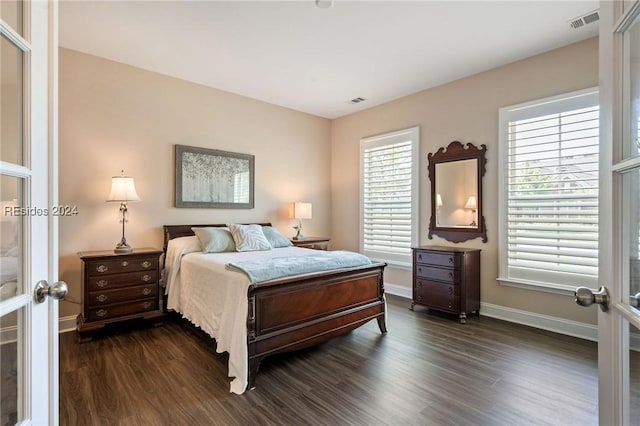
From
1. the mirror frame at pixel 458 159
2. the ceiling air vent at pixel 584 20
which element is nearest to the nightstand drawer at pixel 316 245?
the mirror frame at pixel 458 159

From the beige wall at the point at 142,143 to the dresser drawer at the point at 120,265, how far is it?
0.52 m

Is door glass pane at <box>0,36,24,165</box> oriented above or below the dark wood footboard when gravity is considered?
above

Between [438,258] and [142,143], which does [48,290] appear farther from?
[438,258]

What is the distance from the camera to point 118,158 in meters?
3.65

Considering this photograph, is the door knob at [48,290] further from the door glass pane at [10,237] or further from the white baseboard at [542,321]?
the white baseboard at [542,321]

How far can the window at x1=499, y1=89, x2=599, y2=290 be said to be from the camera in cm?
310

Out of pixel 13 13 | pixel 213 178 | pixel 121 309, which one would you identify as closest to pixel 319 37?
pixel 213 178

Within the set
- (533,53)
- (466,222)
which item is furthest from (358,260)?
(533,53)

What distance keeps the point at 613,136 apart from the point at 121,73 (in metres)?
4.31

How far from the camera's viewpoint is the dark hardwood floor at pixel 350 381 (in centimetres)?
194

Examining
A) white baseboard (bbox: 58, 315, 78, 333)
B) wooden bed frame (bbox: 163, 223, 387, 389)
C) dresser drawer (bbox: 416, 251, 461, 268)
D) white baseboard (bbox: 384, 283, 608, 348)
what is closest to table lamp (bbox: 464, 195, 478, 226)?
dresser drawer (bbox: 416, 251, 461, 268)

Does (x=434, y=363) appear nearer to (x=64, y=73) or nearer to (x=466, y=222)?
(x=466, y=222)

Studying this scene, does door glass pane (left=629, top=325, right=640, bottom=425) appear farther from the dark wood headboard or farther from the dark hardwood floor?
the dark wood headboard

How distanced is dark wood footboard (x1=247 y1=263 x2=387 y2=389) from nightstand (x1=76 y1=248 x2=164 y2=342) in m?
1.68
